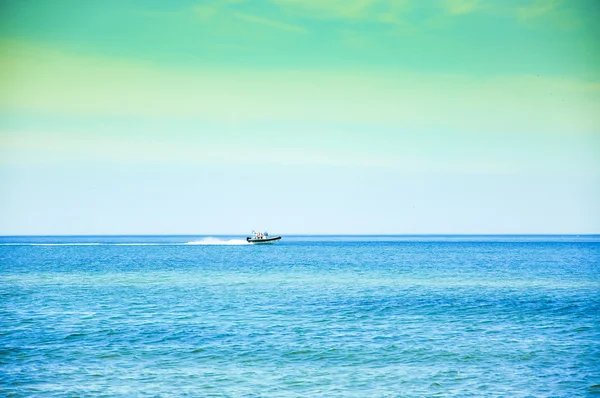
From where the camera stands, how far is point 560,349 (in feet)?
92.2

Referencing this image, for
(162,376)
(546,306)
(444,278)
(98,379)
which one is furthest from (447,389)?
(444,278)

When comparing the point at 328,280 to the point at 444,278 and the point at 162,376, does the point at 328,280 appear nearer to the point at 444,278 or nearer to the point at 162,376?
the point at 444,278

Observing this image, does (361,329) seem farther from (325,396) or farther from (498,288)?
A: (498,288)

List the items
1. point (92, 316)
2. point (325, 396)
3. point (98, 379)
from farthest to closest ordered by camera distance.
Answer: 1. point (92, 316)
2. point (98, 379)
3. point (325, 396)

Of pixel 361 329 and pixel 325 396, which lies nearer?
pixel 325 396

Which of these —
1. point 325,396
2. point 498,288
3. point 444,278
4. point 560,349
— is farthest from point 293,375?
point 444,278

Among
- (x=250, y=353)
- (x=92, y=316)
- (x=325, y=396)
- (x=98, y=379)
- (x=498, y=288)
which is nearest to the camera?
(x=325, y=396)

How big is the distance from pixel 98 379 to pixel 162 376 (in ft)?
7.86

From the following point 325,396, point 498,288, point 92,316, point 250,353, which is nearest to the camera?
point 325,396

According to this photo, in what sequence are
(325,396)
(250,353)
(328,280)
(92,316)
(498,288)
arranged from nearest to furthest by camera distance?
(325,396)
(250,353)
(92,316)
(498,288)
(328,280)

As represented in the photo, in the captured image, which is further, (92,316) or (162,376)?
(92,316)

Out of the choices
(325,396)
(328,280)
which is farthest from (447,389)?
(328,280)

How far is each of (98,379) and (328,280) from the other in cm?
4091

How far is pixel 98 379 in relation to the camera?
76.2ft
